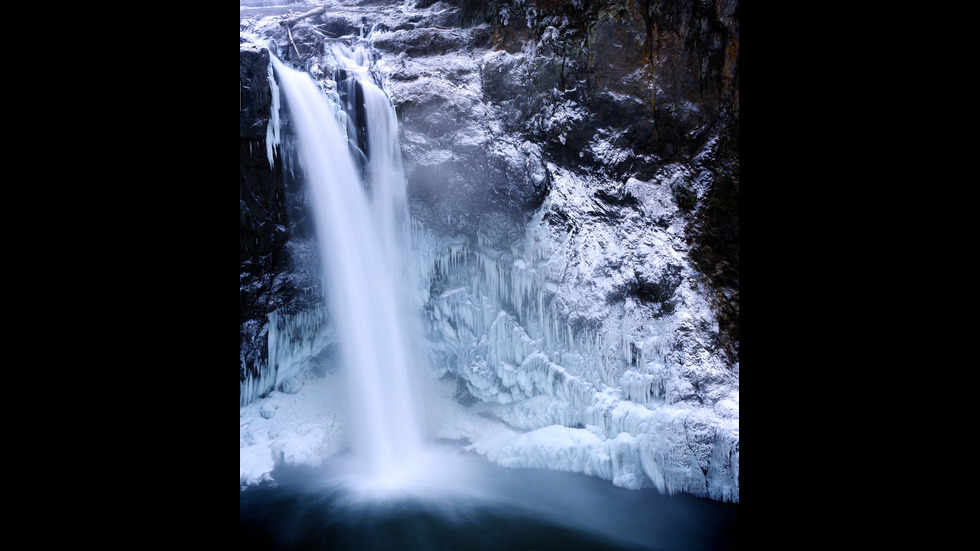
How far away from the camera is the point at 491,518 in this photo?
224 inches

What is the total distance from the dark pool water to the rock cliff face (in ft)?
1.48

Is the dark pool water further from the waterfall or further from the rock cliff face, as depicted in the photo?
the waterfall

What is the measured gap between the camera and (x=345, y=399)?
7605 millimetres

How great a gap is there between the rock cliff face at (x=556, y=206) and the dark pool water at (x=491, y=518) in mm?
452

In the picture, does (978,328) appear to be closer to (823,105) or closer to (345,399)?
(823,105)

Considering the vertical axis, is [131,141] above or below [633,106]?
below

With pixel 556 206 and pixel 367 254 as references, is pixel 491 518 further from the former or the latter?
pixel 556 206

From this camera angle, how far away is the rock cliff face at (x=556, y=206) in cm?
653

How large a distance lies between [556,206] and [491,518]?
4530 millimetres

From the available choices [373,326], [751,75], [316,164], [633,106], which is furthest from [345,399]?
[751,75]

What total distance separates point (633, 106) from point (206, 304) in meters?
7.30

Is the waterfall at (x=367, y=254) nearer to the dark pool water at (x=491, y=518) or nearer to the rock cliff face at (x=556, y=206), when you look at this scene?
the rock cliff face at (x=556, y=206)

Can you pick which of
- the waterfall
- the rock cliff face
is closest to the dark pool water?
the rock cliff face

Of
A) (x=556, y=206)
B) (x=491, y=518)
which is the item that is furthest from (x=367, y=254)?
(x=491, y=518)
